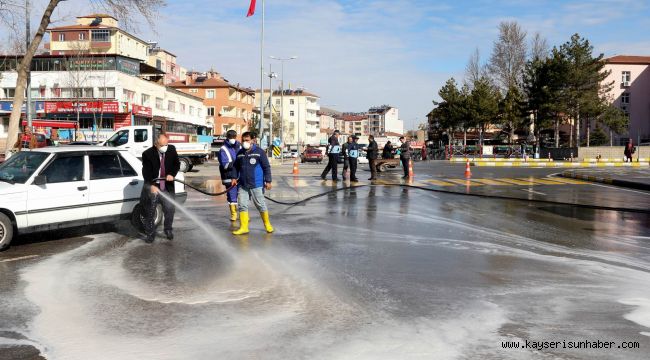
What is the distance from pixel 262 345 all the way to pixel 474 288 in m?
2.62

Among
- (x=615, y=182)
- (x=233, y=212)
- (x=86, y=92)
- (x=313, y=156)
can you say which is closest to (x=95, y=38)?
(x=86, y=92)

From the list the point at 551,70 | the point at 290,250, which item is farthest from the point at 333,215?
→ the point at 551,70

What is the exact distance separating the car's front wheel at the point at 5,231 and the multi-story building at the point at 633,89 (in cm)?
8160

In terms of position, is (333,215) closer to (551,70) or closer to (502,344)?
(502,344)

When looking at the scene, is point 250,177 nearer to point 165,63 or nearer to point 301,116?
point 165,63

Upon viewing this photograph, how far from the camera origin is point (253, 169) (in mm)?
8961

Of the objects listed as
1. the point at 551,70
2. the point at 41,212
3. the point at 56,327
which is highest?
the point at 551,70

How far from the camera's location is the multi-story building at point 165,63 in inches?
3334

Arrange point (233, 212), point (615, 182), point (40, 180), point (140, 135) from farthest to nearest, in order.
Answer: point (140, 135) < point (615, 182) < point (233, 212) < point (40, 180)

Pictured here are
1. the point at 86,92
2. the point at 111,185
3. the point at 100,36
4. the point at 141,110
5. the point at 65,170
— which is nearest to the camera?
the point at 65,170

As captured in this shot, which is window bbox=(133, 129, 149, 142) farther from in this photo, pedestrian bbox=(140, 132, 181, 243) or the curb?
the curb

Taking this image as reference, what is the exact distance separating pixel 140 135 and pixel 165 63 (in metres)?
70.4

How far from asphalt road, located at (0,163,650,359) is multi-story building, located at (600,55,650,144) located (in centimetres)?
7535

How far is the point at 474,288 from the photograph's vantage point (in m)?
5.68
